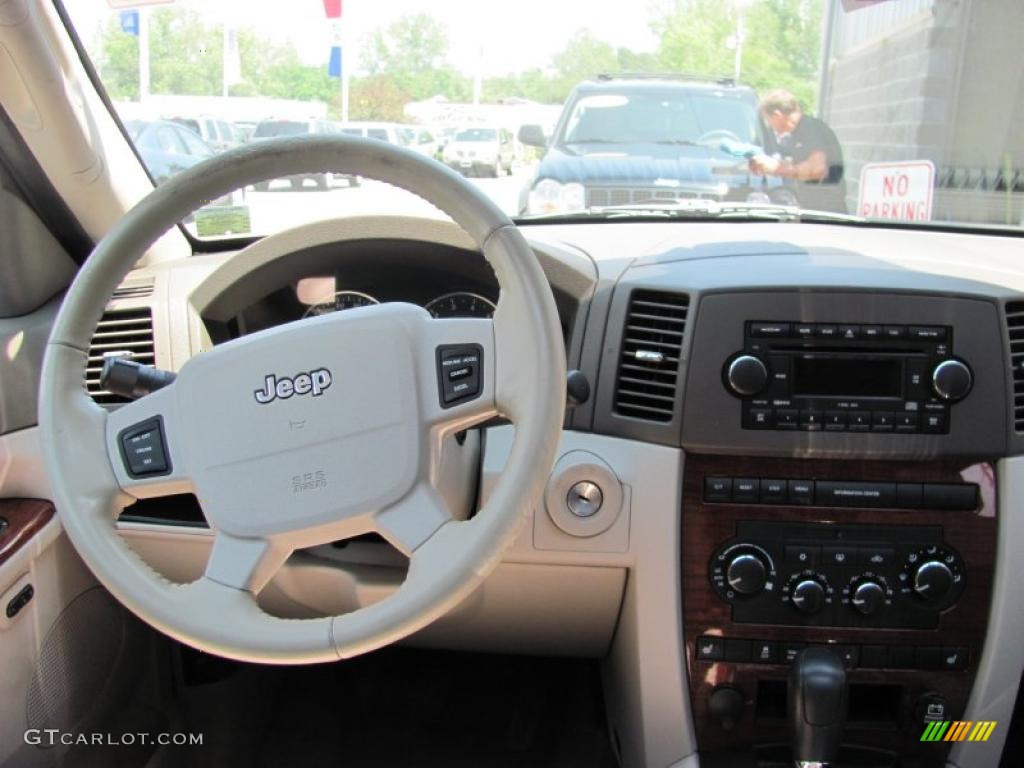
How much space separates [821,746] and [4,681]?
66.5 inches

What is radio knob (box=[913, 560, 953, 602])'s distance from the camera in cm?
206

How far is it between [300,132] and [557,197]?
119cm

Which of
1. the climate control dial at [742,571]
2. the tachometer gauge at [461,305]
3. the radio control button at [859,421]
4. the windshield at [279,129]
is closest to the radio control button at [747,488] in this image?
the climate control dial at [742,571]

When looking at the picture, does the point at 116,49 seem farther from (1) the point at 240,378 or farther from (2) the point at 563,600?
(2) the point at 563,600

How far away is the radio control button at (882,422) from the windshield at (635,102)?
74cm

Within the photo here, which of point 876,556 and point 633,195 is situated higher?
point 633,195

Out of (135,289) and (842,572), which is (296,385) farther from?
(842,572)

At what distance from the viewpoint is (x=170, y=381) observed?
1625mm

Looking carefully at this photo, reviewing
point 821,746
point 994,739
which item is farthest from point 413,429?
point 994,739

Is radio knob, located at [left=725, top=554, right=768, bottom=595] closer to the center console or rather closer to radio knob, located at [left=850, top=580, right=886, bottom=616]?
the center console

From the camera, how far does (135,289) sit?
224cm

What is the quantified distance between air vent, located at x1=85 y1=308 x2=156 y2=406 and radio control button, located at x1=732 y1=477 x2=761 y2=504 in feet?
4.15

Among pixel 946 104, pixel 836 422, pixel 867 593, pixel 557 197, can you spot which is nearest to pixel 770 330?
pixel 836 422

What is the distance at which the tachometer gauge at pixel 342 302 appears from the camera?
2.28m
